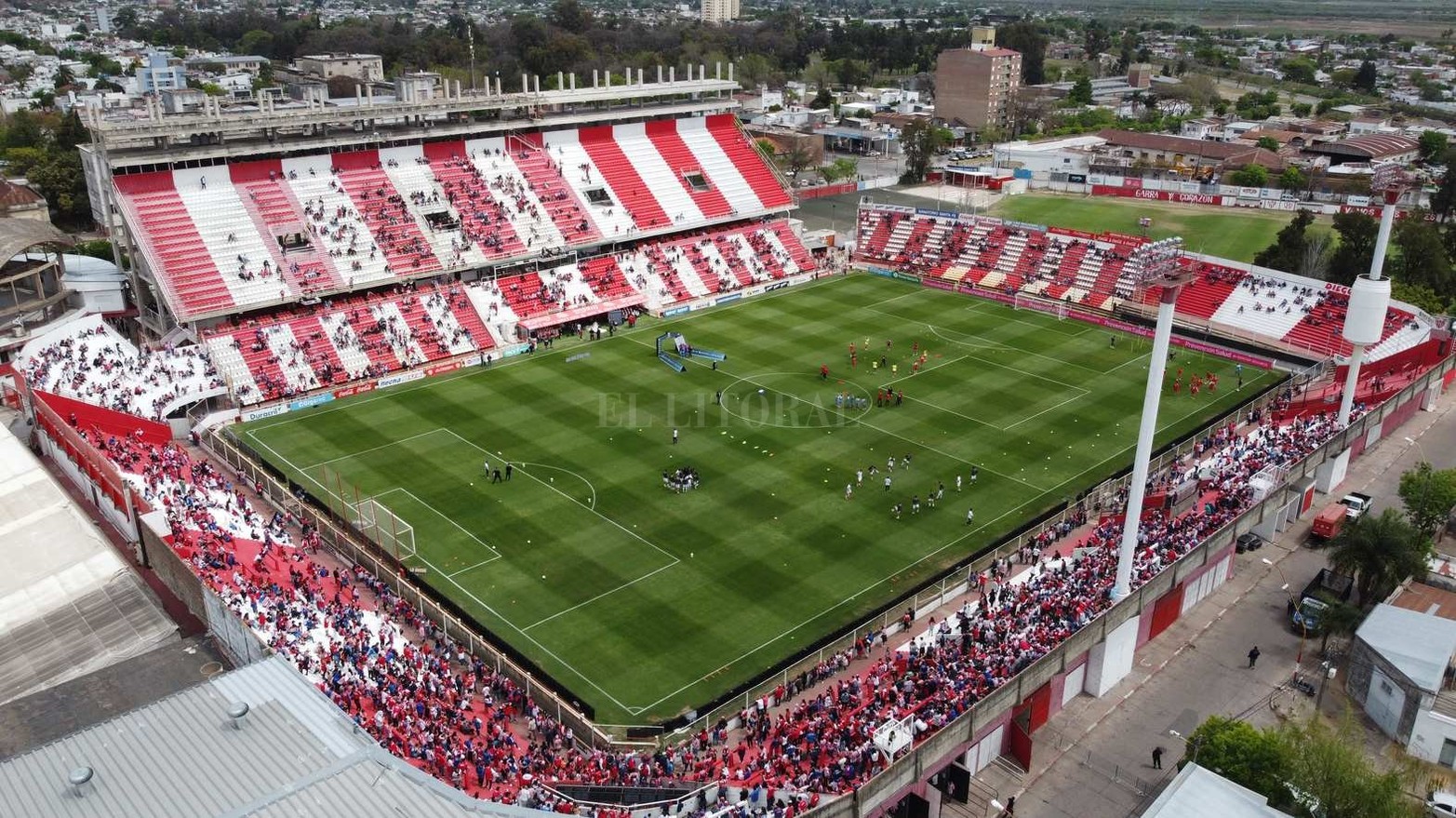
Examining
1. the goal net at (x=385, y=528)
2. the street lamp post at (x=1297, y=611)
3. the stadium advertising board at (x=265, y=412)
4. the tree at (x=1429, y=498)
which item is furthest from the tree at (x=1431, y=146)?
the goal net at (x=385, y=528)

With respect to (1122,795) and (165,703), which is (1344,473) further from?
(165,703)

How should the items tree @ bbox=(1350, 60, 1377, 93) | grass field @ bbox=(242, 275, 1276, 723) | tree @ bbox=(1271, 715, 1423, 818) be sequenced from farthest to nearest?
1. tree @ bbox=(1350, 60, 1377, 93)
2. grass field @ bbox=(242, 275, 1276, 723)
3. tree @ bbox=(1271, 715, 1423, 818)

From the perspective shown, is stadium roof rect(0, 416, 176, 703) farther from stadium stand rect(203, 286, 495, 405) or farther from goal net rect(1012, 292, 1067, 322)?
goal net rect(1012, 292, 1067, 322)

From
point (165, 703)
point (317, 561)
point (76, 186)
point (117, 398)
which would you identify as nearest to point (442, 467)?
point (317, 561)

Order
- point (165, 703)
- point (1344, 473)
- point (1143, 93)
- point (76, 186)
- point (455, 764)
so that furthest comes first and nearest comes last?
point (1143, 93) → point (76, 186) → point (1344, 473) → point (455, 764) → point (165, 703)

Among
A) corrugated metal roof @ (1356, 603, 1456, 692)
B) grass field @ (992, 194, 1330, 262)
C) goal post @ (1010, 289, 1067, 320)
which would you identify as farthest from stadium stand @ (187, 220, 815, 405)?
corrugated metal roof @ (1356, 603, 1456, 692)
